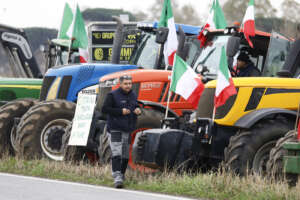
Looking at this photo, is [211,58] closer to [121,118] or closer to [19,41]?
[121,118]

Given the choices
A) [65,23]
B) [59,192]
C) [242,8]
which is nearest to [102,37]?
[65,23]

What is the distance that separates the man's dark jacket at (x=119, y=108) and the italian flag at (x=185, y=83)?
1.10 metres

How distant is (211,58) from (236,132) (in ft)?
8.07

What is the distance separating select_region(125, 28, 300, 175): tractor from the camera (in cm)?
1246

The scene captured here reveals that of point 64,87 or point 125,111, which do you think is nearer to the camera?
point 125,111

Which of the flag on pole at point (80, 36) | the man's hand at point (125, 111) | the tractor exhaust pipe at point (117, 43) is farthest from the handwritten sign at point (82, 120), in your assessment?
the flag on pole at point (80, 36)

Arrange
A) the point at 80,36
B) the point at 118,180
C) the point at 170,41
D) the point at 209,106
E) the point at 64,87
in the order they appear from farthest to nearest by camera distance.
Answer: the point at 80,36
the point at 64,87
the point at 170,41
the point at 209,106
the point at 118,180

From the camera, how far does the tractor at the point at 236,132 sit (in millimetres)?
12461

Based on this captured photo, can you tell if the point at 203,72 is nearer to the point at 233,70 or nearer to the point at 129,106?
the point at 233,70

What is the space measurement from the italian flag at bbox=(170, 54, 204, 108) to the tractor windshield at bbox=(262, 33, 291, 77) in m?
1.32

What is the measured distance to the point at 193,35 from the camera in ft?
60.2

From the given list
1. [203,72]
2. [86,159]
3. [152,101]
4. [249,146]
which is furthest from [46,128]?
[249,146]

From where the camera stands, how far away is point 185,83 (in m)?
13.9

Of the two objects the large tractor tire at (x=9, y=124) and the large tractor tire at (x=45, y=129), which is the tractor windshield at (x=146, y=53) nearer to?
the large tractor tire at (x=45, y=129)
